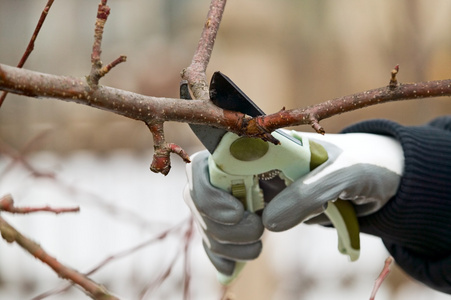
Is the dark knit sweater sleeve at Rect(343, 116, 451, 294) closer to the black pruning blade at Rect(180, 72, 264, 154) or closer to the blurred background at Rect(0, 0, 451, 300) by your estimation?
the black pruning blade at Rect(180, 72, 264, 154)

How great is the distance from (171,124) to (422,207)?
1263mm

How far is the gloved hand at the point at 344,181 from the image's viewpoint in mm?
495

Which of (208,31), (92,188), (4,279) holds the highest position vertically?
(208,31)

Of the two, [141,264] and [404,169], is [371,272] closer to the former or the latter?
[141,264]

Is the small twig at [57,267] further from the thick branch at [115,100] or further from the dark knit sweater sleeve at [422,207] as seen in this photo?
the dark knit sweater sleeve at [422,207]

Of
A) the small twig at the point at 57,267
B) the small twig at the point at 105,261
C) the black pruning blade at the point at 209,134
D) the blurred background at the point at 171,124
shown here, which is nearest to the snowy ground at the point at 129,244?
the blurred background at the point at 171,124

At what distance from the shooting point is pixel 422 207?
0.57 metres

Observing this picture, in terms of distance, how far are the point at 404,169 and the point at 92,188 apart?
4.44 ft

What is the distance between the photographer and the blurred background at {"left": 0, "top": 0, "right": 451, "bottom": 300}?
65.8 inches

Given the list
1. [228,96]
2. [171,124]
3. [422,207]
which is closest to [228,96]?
[228,96]

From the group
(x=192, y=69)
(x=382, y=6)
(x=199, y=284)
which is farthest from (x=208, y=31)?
(x=382, y=6)

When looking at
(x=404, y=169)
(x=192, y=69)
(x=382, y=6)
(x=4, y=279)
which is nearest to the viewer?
(x=192, y=69)

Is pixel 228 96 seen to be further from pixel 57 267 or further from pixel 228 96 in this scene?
pixel 57 267

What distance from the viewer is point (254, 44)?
1895 millimetres
